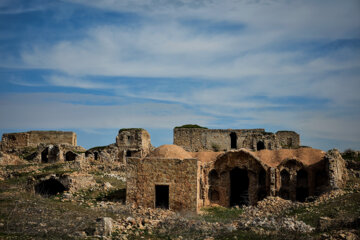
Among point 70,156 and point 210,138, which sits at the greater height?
point 210,138

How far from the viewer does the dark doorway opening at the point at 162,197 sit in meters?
22.0

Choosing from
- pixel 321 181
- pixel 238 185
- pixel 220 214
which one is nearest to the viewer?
pixel 220 214

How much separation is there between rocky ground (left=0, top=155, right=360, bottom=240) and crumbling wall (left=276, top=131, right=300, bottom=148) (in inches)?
625

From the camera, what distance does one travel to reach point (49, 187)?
2500cm

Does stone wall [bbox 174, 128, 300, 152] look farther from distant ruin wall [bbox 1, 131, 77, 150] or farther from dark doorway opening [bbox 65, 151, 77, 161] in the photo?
distant ruin wall [bbox 1, 131, 77, 150]

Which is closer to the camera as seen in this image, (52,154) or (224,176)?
(224,176)

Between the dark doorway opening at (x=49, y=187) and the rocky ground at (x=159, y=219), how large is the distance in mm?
529

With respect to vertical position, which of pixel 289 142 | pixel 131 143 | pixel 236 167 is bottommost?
pixel 236 167

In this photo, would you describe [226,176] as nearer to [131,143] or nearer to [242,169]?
[242,169]

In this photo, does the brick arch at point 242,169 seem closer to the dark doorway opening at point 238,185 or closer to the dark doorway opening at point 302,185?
the dark doorway opening at point 302,185

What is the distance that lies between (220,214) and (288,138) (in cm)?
2161

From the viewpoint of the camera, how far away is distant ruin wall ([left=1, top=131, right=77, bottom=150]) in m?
45.4

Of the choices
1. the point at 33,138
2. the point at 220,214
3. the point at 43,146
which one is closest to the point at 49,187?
the point at 220,214

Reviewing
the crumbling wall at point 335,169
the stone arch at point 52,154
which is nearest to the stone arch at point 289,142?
the crumbling wall at point 335,169
